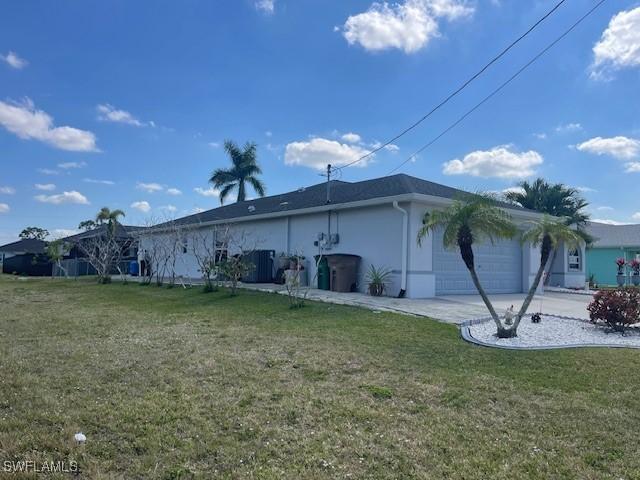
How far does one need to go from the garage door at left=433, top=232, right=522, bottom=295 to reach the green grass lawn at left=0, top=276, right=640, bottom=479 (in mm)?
6626

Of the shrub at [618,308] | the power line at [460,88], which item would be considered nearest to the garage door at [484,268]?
the power line at [460,88]

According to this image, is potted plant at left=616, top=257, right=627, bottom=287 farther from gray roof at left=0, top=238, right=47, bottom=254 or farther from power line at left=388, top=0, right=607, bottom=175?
gray roof at left=0, top=238, right=47, bottom=254

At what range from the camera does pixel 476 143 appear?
16.0 meters

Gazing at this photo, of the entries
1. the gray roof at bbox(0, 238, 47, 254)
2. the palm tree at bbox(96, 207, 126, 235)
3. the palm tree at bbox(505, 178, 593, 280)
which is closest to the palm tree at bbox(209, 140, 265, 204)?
the palm tree at bbox(96, 207, 126, 235)

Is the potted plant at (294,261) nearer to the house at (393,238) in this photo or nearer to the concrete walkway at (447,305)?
the house at (393,238)

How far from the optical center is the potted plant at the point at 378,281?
13.5 metres

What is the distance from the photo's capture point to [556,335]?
770 cm

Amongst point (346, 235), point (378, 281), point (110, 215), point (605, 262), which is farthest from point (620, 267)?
point (110, 215)

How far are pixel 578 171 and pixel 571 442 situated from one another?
1613 centimetres

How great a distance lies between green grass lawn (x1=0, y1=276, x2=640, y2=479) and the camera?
3.16m

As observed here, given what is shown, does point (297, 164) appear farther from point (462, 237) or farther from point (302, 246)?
point (462, 237)

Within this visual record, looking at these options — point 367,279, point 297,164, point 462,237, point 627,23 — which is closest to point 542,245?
point 462,237

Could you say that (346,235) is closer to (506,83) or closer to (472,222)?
(506,83)

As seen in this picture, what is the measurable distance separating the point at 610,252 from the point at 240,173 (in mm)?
26004
